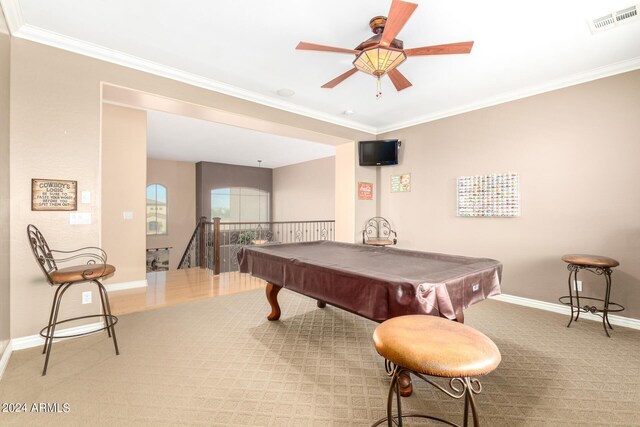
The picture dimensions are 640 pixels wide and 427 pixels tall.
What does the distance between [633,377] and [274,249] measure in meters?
2.98

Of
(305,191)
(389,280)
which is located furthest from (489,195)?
(305,191)

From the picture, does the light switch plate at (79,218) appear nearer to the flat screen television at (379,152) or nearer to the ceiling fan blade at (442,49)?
the ceiling fan blade at (442,49)

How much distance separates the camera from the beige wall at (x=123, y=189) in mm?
4293

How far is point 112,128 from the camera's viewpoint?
14.1 feet

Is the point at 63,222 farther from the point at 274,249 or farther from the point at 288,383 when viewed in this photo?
the point at 288,383

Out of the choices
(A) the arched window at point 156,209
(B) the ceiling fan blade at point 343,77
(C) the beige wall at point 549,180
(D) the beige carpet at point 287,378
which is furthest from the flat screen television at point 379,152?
(A) the arched window at point 156,209

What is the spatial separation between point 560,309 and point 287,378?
3376 mm

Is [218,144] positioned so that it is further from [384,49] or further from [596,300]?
[596,300]

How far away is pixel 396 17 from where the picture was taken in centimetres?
190

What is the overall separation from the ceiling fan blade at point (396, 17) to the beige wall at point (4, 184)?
2868 millimetres

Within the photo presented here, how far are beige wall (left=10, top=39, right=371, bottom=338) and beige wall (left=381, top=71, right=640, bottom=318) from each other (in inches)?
170

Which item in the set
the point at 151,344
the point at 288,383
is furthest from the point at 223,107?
the point at 288,383

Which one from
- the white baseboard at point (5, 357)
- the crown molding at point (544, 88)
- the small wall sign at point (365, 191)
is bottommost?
the white baseboard at point (5, 357)

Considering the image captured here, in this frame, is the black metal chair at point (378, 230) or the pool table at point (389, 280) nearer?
the pool table at point (389, 280)
